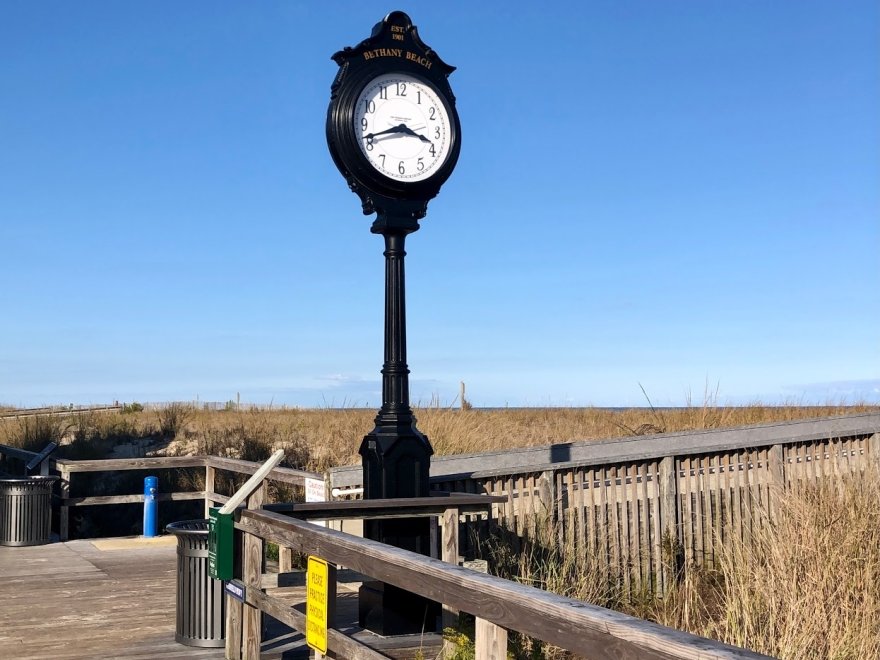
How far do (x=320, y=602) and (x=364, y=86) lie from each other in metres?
3.90

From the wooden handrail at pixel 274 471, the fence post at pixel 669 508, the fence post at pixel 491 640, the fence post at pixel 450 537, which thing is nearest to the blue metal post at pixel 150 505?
the wooden handrail at pixel 274 471

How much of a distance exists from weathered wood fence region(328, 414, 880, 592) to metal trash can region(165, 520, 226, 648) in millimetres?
2300

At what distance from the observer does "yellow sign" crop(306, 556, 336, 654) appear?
17.0ft

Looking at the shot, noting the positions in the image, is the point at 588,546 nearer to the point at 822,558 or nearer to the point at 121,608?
the point at 822,558

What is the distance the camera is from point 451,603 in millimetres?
3740

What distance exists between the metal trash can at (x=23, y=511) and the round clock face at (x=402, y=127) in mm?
7924

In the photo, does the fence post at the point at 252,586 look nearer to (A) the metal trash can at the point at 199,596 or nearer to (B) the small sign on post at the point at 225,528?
(B) the small sign on post at the point at 225,528

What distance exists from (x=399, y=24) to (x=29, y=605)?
5.98 metres

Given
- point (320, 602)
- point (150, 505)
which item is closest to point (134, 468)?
point (150, 505)

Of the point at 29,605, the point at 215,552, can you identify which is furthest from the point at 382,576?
the point at 29,605

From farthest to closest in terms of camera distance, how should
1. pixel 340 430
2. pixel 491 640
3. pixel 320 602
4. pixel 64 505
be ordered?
pixel 340 430
pixel 64 505
pixel 320 602
pixel 491 640

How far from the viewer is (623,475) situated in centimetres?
1006

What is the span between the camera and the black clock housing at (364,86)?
24.0ft

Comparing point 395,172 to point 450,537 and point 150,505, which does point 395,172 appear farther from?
point 150,505
